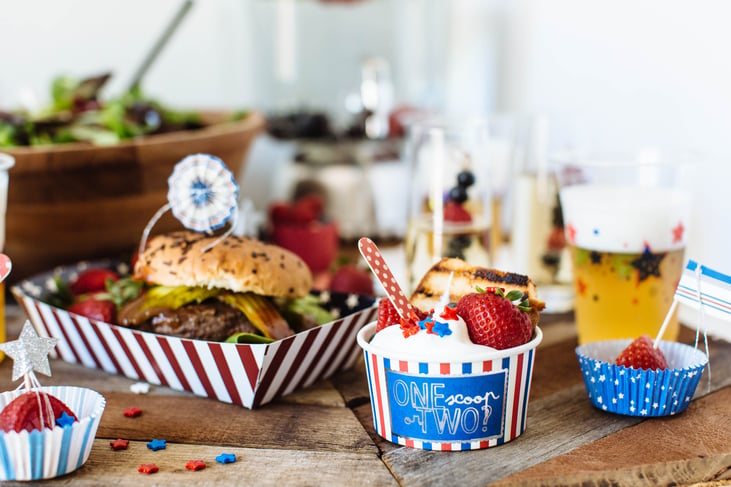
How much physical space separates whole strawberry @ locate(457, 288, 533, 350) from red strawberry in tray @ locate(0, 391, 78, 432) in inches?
25.1

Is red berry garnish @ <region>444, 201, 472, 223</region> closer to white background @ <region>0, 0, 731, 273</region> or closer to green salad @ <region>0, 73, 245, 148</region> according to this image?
white background @ <region>0, 0, 731, 273</region>

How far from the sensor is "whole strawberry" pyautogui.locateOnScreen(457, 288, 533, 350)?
1.28 metres

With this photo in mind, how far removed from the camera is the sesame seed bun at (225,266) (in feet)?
5.28

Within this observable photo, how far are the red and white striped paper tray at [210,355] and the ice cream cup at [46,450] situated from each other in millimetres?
265

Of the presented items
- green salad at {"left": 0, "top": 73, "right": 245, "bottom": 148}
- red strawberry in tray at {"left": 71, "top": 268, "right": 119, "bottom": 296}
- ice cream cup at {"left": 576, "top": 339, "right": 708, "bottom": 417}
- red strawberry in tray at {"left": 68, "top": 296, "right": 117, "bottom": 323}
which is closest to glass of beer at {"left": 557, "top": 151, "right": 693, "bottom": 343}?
ice cream cup at {"left": 576, "top": 339, "right": 708, "bottom": 417}

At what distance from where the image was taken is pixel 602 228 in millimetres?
1691

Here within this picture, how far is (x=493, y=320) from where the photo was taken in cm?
128

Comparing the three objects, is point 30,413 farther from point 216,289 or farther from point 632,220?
point 632,220

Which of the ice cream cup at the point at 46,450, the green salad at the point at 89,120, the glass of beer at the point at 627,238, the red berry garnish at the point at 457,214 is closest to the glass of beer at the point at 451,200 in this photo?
the red berry garnish at the point at 457,214

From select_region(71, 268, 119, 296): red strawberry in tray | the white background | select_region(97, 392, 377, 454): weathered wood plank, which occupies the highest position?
the white background

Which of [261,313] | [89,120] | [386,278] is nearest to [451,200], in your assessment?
[261,313]

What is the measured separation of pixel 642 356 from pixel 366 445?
0.51 m

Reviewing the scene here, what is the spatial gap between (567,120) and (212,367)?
1438 millimetres

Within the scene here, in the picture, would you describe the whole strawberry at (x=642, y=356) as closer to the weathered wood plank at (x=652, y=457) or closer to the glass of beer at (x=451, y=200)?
the weathered wood plank at (x=652, y=457)
